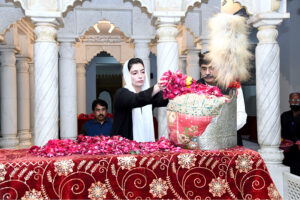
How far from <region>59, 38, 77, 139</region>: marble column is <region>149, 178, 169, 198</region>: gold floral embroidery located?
5568 millimetres

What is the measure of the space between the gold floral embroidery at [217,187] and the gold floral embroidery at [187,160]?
0.15 meters

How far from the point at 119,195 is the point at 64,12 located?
12.4 feet

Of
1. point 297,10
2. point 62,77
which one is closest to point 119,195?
point 62,77

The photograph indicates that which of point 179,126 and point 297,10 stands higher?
point 297,10

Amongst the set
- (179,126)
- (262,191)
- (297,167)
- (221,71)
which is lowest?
(297,167)

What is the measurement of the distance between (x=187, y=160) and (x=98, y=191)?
0.52 metres

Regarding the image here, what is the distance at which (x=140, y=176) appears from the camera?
5.55 feet

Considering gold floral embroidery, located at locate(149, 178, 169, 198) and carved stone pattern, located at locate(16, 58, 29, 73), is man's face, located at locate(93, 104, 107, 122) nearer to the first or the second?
gold floral embroidery, located at locate(149, 178, 169, 198)

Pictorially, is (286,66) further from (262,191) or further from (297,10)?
(262,191)

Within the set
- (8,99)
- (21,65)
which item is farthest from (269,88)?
(21,65)

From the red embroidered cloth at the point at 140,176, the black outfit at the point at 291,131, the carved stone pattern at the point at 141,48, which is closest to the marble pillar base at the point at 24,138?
the carved stone pattern at the point at 141,48

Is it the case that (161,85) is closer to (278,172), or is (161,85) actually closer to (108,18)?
(278,172)

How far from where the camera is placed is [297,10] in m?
9.02

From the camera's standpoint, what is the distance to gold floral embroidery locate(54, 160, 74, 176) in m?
1.65
